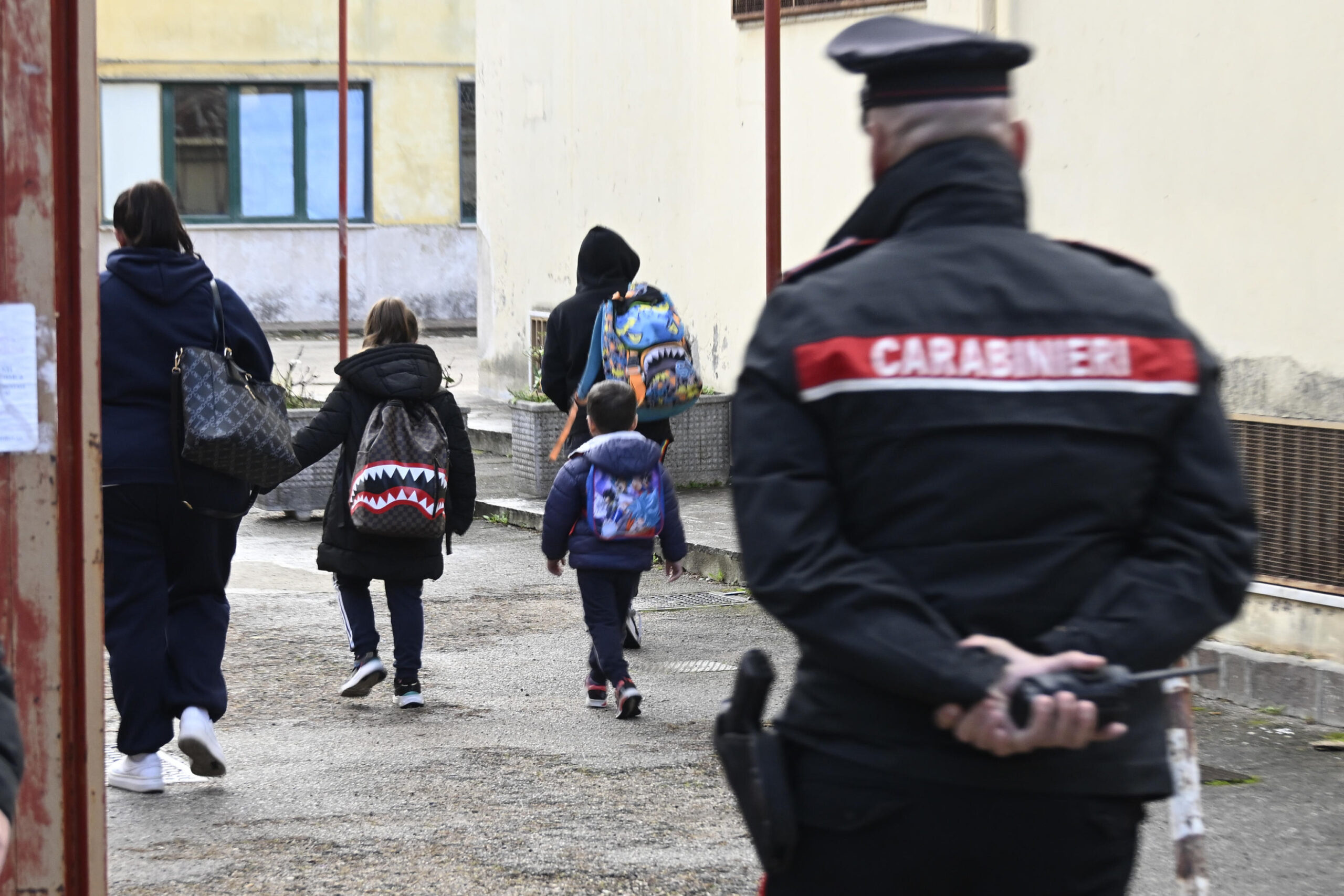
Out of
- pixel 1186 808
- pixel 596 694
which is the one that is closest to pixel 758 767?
pixel 1186 808

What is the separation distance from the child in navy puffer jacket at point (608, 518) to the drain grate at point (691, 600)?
196 centimetres

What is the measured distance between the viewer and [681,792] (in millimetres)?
5484

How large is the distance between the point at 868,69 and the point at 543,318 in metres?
12.4

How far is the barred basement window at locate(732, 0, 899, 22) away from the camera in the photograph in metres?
10.1

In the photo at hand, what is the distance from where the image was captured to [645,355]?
303 inches

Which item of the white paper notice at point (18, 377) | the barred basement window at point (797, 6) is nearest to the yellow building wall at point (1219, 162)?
the barred basement window at point (797, 6)

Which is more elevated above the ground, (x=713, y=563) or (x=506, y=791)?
(x=713, y=563)

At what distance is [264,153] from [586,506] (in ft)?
70.8

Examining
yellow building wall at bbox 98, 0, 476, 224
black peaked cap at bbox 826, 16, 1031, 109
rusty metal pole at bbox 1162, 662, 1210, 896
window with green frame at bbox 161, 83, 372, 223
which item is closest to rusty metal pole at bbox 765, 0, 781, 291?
rusty metal pole at bbox 1162, 662, 1210, 896

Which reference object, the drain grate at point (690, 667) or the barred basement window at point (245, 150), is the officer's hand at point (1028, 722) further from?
the barred basement window at point (245, 150)

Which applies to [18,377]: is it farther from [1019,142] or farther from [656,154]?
[656,154]

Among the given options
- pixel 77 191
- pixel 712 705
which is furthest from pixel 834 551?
pixel 712 705

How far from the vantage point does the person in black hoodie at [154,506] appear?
538 centimetres

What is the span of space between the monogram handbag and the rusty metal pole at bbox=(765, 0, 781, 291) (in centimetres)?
357
